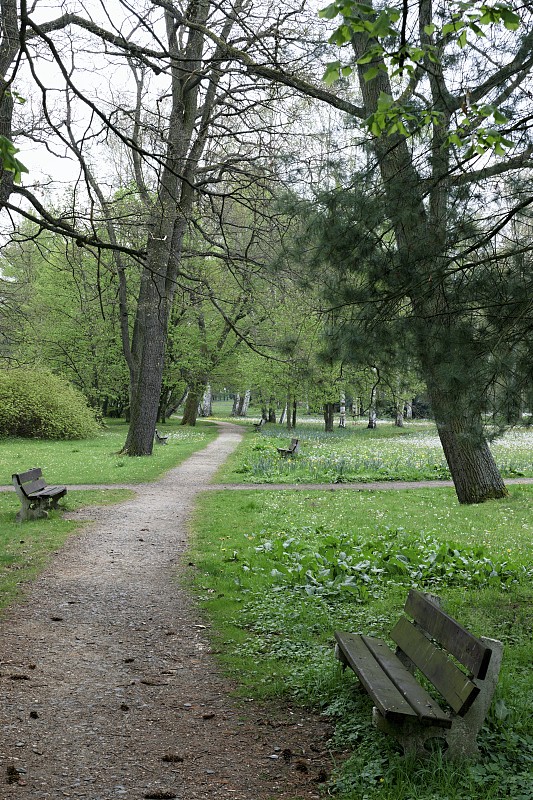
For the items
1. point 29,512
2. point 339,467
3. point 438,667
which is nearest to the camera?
point 438,667

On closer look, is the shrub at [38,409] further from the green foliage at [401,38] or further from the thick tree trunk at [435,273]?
the green foliage at [401,38]

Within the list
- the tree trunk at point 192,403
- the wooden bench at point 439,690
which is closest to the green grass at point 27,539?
the wooden bench at point 439,690

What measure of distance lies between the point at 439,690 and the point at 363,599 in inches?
116

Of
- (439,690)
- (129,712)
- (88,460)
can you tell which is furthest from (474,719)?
(88,460)

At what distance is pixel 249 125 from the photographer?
11250 millimetres

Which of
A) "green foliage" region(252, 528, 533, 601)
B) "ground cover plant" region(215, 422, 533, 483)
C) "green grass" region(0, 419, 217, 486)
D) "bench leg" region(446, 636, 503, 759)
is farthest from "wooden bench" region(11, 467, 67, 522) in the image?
"bench leg" region(446, 636, 503, 759)

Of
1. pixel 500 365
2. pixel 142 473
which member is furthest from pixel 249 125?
pixel 142 473

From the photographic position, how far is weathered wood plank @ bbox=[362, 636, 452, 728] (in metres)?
3.41

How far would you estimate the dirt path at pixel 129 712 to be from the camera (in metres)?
3.60

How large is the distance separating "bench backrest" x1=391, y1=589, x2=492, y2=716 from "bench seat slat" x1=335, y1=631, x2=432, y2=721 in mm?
200

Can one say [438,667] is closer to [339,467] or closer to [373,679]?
[373,679]

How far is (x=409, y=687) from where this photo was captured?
153 inches

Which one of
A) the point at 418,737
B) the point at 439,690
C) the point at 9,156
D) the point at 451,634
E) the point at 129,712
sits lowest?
the point at 129,712

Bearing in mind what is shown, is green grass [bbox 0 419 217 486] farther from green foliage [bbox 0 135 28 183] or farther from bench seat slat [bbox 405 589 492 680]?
green foliage [bbox 0 135 28 183]
